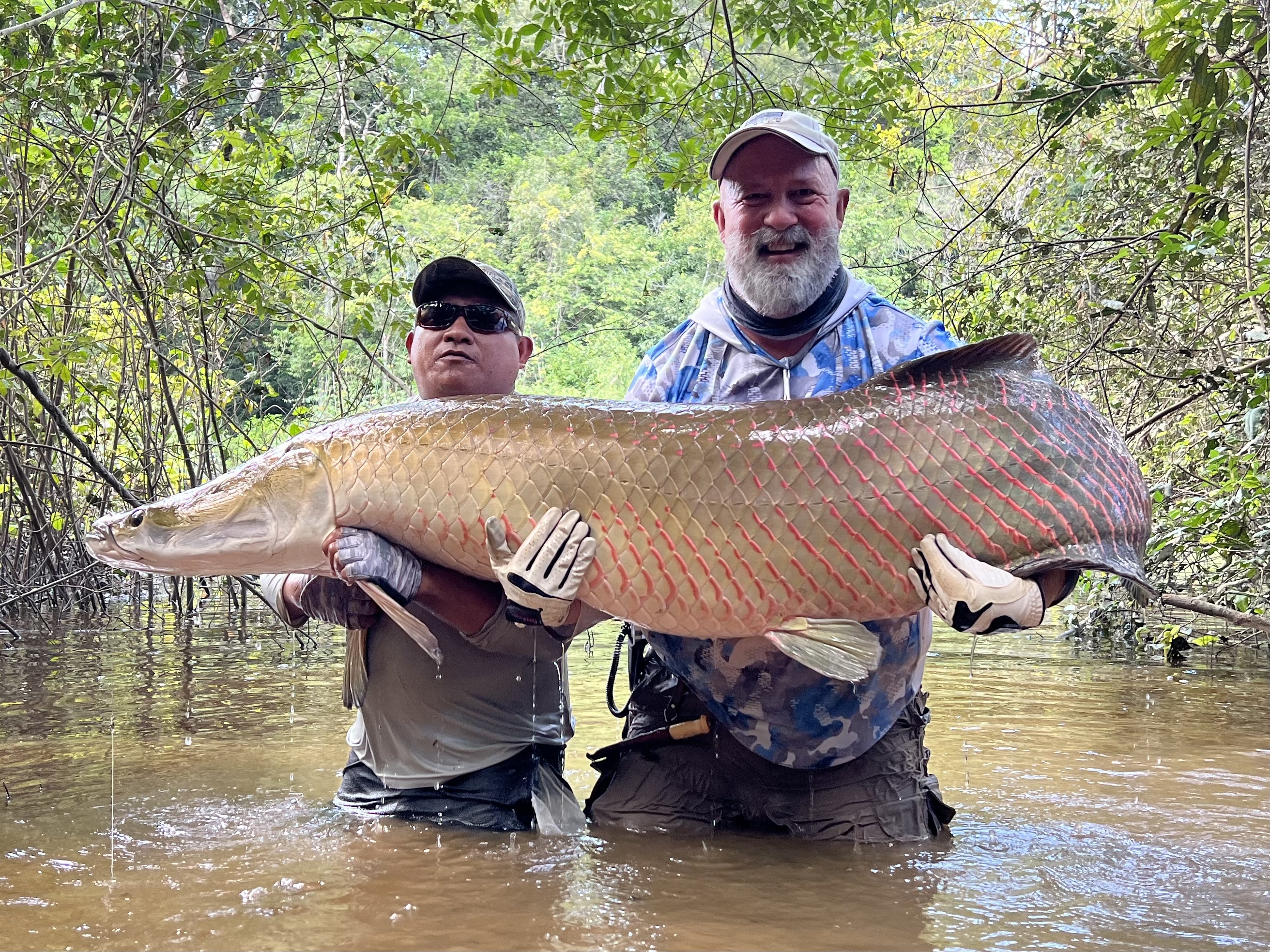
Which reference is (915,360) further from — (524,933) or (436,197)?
(436,197)

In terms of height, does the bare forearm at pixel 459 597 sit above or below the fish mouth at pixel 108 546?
below

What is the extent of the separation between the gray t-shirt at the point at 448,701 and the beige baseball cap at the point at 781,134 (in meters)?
1.52

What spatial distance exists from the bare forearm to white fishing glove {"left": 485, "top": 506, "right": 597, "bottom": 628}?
0.98ft

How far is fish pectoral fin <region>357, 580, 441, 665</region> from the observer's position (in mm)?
2986

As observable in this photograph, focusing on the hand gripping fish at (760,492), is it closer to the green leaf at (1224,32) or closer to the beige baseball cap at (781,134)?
the beige baseball cap at (781,134)

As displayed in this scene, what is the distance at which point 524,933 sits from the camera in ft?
8.42

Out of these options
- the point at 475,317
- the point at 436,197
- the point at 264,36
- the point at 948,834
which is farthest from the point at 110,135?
the point at 436,197

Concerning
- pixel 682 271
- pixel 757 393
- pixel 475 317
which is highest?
pixel 682 271

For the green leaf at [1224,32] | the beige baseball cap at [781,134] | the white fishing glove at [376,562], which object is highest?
the green leaf at [1224,32]

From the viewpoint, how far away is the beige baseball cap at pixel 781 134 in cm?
333

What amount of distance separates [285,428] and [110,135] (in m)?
3.64

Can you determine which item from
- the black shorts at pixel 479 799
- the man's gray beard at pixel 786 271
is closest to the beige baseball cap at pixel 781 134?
the man's gray beard at pixel 786 271

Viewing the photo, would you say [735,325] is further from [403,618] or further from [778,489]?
[403,618]

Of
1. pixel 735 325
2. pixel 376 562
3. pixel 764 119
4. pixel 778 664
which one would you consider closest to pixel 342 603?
pixel 376 562
